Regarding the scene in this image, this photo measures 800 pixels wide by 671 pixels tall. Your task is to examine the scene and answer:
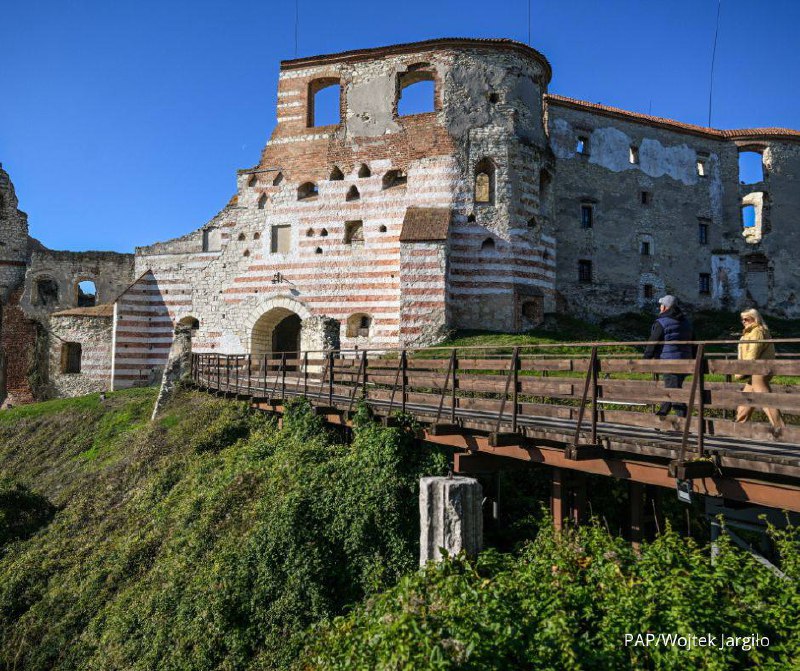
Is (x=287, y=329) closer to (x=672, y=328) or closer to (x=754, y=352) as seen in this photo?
(x=672, y=328)

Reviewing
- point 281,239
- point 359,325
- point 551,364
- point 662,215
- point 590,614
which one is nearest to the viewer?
point 590,614

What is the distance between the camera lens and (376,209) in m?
24.5

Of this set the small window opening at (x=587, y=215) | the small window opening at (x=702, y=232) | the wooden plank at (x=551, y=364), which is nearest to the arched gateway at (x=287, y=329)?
the wooden plank at (x=551, y=364)

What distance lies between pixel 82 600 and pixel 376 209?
1677 centimetres

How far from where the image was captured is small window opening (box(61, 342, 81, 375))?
94.4 feet

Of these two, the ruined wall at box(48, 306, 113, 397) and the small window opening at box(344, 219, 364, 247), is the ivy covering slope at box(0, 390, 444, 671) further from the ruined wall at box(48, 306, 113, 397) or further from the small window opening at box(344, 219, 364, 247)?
the ruined wall at box(48, 306, 113, 397)

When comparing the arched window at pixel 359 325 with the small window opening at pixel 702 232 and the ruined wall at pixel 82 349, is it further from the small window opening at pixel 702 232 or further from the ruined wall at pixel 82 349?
the small window opening at pixel 702 232

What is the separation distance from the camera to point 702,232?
31.6 meters

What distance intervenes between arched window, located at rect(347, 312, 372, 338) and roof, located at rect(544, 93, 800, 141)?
1259cm

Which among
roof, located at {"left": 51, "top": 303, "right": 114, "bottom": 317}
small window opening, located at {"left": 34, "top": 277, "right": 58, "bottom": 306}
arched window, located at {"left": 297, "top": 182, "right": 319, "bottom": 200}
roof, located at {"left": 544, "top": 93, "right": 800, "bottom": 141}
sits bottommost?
roof, located at {"left": 51, "top": 303, "right": 114, "bottom": 317}

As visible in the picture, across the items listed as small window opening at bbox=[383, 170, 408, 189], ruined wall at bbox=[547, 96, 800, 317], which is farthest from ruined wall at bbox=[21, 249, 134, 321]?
ruined wall at bbox=[547, 96, 800, 317]

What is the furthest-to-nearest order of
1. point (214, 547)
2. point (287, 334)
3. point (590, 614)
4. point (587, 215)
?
point (587, 215) < point (287, 334) < point (214, 547) < point (590, 614)

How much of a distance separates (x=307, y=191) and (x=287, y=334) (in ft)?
21.4

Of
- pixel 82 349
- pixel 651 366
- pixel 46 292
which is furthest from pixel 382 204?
pixel 651 366
